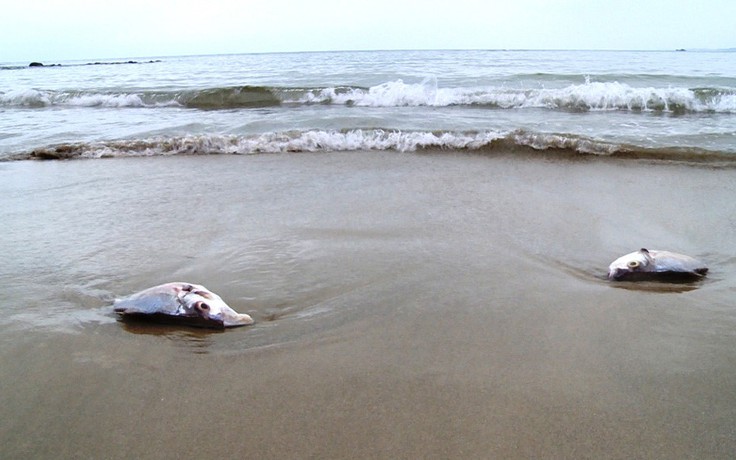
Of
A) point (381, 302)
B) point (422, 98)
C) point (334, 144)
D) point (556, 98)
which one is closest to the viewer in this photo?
point (381, 302)

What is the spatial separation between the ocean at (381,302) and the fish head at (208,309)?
0.08 meters

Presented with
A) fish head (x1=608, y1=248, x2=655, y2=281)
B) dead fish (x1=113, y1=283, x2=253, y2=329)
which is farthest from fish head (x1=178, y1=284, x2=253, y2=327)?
fish head (x1=608, y1=248, x2=655, y2=281)

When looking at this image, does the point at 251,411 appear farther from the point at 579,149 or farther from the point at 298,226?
the point at 579,149

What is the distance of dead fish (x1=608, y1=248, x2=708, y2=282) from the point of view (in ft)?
12.0

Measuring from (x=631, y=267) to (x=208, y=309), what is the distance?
3.15 metres

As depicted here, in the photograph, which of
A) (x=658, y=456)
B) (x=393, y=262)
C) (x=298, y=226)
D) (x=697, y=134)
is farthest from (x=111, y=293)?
(x=697, y=134)

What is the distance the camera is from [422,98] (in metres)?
13.6

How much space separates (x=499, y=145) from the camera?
8.24 meters

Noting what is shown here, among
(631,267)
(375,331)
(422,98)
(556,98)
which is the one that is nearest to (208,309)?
(375,331)

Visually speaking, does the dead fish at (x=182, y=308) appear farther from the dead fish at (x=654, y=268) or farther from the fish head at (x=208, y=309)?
the dead fish at (x=654, y=268)

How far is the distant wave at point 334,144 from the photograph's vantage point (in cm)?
811

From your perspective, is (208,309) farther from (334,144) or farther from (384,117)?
(384,117)

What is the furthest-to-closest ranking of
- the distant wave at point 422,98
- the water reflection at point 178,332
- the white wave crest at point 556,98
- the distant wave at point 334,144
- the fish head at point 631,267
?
the distant wave at point 422,98 < the white wave crest at point 556,98 < the distant wave at point 334,144 < the fish head at point 631,267 < the water reflection at point 178,332

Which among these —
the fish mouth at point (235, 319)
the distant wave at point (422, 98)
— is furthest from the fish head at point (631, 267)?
the distant wave at point (422, 98)
